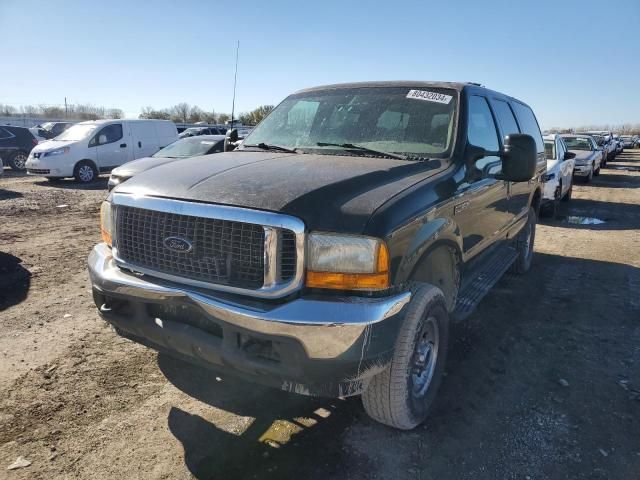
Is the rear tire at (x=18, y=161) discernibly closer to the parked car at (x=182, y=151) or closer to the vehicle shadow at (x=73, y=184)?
the vehicle shadow at (x=73, y=184)

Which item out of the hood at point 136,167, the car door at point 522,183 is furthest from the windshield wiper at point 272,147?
the hood at point 136,167

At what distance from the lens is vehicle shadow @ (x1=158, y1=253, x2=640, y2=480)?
2520 mm

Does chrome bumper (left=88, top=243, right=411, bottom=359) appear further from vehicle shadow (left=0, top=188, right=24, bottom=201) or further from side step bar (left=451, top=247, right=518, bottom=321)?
vehicle shadow (left=0, top=188, right=24, bottom=201)

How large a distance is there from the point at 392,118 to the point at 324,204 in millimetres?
1551

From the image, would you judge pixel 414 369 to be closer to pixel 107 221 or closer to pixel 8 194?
pixel 107 221

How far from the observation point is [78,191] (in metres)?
12.6

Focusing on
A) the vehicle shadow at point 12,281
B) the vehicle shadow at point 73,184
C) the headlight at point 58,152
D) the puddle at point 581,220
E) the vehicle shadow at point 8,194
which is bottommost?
the vehicle shadow at point 73,184

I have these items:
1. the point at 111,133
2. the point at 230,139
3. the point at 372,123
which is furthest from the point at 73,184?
the point at 372,123

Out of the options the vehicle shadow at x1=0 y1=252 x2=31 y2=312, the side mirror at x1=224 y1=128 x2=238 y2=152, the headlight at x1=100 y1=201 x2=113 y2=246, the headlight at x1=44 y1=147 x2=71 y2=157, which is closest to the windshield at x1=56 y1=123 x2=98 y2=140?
the headlight at x1=44 y1=147 x2=71 y2=157

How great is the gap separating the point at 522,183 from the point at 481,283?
4.85 feet

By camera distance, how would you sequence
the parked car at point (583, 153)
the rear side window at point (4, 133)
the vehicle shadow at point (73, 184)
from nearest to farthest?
the vehicle shadow at point (73, 184) < the parked car at point (583, 153) < the rear side window at point (4, 133)

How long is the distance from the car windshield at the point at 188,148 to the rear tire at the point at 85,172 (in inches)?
177

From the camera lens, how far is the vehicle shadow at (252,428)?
2.48 metres

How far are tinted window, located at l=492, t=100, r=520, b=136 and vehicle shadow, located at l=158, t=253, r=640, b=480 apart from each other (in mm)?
1857
